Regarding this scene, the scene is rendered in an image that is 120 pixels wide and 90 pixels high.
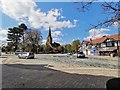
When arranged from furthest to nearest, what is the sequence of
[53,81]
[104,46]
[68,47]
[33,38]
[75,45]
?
[68,47], [75,45], [33,38], [104,46], [53,81]

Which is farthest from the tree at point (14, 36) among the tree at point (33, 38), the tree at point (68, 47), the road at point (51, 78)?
the road at point (51, 78)

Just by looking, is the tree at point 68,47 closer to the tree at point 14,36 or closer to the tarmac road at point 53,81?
the tree at point 14,36

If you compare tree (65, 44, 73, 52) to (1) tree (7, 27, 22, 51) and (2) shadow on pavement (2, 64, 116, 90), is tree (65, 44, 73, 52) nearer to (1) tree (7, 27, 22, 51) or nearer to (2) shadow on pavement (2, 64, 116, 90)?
(1) tree (7, 27, 22, 51)

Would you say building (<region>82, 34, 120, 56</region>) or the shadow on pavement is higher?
building (<region>82, 34, 120, 56</region>)

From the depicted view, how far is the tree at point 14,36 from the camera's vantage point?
104m

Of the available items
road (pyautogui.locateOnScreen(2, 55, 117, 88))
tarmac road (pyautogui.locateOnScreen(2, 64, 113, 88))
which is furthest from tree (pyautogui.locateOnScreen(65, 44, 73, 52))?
tarmac road (pyautogui.locateOnScreen(2, 64, 113, 88))

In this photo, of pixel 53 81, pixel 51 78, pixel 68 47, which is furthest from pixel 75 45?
pixel 53 81

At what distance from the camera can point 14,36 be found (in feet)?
346

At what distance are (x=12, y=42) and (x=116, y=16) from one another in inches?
4167

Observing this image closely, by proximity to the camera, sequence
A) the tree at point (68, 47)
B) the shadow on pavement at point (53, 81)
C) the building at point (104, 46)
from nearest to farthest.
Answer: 1. the shadow on pavement at point (53, 81)
2. the building at point (104, 46)
3. the tree at point (68, 47)

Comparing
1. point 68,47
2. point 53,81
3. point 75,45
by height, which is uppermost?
point 75,45

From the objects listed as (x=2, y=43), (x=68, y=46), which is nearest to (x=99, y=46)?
(x=68, y=46)

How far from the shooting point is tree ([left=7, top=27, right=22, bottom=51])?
10364 centimetres

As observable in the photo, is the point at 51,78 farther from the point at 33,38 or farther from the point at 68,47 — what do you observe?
the point at 68,47
